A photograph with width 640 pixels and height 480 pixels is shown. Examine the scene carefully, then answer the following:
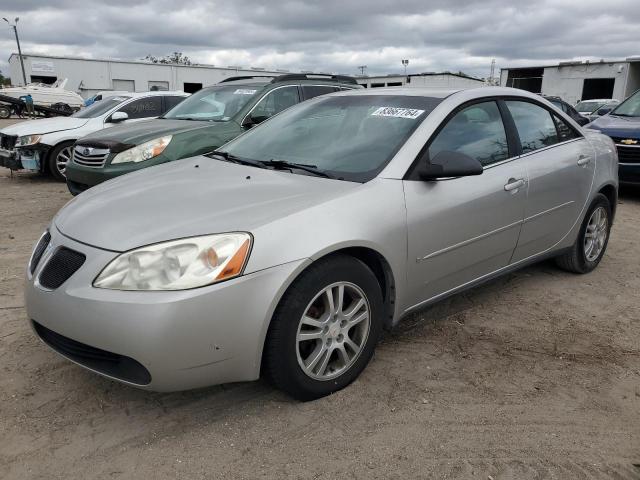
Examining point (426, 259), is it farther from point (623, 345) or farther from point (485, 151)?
point (623, 345)

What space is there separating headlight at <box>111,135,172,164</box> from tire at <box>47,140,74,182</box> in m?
3.55

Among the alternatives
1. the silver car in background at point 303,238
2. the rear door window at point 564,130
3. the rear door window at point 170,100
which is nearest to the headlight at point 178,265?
the silver car in background at point 303,238

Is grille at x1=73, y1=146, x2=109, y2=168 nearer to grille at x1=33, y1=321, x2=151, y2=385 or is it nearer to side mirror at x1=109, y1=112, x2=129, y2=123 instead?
side mirror at x1=109, y1=112, x2=129, y2=123

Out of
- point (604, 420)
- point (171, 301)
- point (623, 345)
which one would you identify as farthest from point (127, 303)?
point (623, 345)

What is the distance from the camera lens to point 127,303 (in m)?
2.25

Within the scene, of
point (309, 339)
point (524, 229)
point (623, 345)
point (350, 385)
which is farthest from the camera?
point (524, 229)

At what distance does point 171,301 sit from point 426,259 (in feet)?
4.85

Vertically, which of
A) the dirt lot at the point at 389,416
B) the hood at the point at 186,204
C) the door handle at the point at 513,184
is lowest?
the dirt lot at the point at 389,416

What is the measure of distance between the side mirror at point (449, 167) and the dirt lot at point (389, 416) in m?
1.08

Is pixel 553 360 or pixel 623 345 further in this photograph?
pixel 623 345

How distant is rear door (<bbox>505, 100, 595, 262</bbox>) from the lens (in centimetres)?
380

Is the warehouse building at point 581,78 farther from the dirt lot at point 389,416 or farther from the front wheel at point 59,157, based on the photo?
the dirt lot at point 389,416

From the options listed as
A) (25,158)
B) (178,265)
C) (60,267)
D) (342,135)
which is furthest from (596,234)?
(25,158)

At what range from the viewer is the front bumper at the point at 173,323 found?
2.24m
